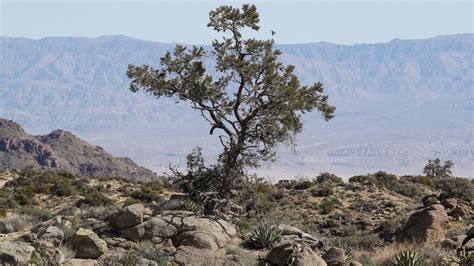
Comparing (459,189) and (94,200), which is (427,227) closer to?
(459,189)

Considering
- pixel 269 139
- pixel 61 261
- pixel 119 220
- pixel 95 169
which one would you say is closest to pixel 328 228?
pixel 269 139

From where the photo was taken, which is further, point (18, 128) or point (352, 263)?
point (18, 128)

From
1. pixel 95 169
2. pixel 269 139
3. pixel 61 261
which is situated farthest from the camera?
pixel 95 169

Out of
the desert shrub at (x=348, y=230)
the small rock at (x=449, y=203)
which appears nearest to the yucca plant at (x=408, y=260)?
the desert shrub at (x=348, y=230)

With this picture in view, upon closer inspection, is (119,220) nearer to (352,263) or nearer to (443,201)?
(352,263)

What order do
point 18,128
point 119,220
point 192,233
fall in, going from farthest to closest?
point 18,128
point 119,220
point 192,233

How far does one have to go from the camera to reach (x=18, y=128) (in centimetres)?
9112

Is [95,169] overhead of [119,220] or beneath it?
beneath

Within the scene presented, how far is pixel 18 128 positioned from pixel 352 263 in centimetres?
8337

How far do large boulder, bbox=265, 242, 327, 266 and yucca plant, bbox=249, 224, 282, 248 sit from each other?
2783 mm

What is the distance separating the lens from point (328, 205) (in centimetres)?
3325

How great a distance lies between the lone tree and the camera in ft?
70.4

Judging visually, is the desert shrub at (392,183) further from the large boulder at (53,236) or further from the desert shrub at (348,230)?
the large boulder at (53,236)

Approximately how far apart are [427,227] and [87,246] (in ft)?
37.0
